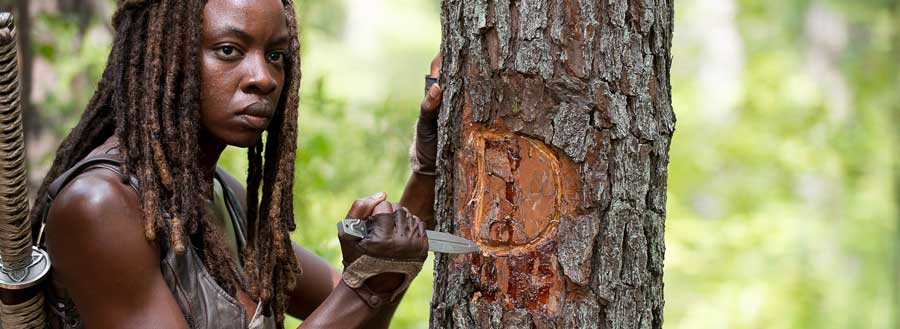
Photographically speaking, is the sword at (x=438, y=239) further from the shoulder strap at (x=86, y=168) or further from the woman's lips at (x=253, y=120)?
the shoulder strap at (x=86, y=168)

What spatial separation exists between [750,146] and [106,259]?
10760 mm

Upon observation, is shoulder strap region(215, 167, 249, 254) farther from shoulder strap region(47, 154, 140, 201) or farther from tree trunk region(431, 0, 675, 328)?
tree trunk region(431, 0, 675, 328)

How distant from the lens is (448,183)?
2707 millimetres

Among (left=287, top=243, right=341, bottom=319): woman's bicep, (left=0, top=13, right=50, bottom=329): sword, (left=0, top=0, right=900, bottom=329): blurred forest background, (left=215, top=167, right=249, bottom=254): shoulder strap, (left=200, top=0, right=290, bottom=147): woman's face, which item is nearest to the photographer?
(left=0, top=13, right=50, bottom=329): sword

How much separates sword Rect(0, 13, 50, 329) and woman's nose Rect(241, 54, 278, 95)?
593mm

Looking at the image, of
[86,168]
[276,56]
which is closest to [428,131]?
[276,56]

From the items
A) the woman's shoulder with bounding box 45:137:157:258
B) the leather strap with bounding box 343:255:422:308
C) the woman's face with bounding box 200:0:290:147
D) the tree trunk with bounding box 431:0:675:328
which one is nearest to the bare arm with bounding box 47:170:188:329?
the woman's shoulder with bounding box 45:137:157:258

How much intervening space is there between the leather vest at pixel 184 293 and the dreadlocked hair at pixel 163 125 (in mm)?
53

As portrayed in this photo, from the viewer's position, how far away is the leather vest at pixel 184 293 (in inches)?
107

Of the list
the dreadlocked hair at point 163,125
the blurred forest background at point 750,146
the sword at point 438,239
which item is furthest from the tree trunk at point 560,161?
the blurred forest background at point 750,146

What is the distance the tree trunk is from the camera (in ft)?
8.33

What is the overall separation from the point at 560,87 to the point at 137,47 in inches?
47.3

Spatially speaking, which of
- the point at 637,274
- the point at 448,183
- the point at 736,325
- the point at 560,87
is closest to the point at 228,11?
the point at 448,183

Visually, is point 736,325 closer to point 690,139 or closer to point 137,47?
point 690,139
